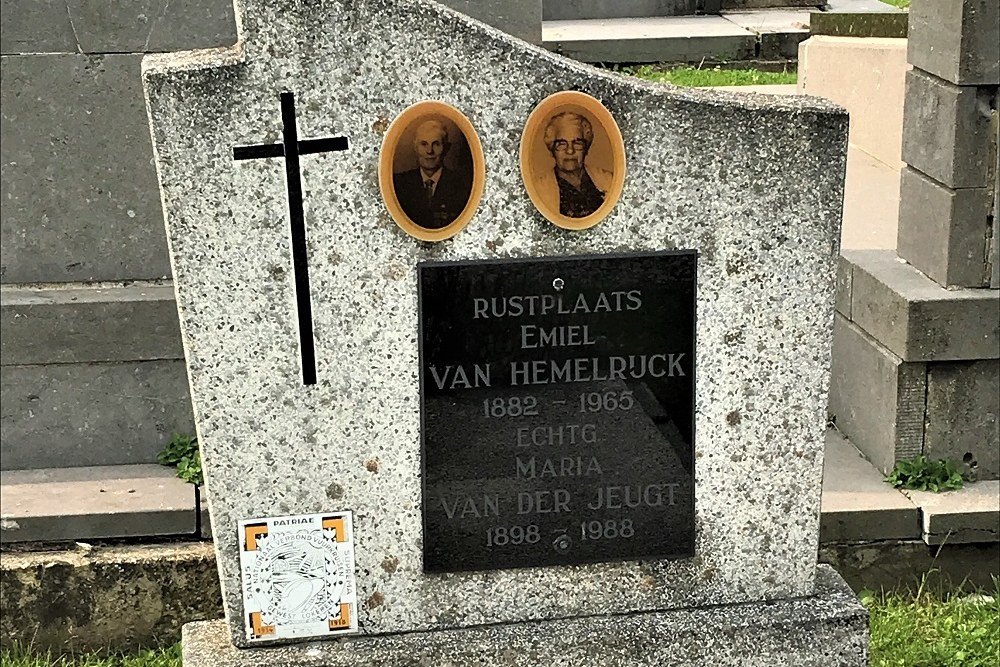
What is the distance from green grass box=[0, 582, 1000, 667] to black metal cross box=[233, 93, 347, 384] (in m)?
1.54

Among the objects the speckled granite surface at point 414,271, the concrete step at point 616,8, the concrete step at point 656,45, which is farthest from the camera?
the concrete step at point 616,8

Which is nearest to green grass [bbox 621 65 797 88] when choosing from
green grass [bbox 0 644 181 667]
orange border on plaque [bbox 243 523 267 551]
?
green grass [bbox 0 644 181 667]

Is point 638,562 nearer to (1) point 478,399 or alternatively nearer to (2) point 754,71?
(1) point 478,399

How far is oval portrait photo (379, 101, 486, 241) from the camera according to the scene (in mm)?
2584

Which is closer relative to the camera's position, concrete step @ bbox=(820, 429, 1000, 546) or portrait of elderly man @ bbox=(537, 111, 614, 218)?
portrait of elderly man @ bbox=(537, 111, 614, 218)

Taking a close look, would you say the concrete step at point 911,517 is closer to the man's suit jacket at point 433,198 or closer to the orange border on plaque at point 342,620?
the orange border on plaque at point 342,620

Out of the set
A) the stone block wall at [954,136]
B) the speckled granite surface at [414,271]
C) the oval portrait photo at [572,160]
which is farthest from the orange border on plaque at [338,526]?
the stone block wall at [954,136]

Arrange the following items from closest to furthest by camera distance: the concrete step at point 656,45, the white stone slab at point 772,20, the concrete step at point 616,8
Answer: the concrete step at point 656,45 < the white stone slab at point 772,20 < the concrete step at point 616,8

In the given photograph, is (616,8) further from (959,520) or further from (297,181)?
(297,181)

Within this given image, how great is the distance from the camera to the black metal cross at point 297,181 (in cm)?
255

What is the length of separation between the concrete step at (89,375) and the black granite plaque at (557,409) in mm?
1549

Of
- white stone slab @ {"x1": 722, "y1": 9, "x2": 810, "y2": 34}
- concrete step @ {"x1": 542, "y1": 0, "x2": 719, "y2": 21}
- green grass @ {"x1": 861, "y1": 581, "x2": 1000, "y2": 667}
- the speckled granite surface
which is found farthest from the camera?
concrete step @ {"x1": 542, "y1": 0, "x2": 719, "y2": 21}

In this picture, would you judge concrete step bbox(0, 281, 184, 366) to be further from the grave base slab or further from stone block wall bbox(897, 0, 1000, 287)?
stone block wall bbox(897, 0, 1000, 287)

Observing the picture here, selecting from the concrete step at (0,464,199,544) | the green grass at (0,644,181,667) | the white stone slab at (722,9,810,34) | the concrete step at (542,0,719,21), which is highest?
the concrete step at (542,0,719,21)
